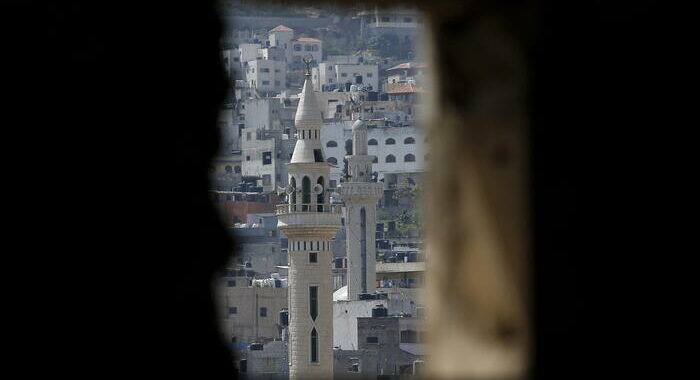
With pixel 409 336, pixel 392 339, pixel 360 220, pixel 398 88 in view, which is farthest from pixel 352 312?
pixel 398 88

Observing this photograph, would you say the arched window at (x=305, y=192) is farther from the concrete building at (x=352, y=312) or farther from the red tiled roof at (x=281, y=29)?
the red tiled roof at (x=281, y=29)

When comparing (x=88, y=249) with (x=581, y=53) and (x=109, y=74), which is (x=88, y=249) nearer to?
(x=109, y=74)

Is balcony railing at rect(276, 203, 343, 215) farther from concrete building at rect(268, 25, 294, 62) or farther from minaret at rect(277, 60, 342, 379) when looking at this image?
concrete building at rect(268, 25, 294, 62)

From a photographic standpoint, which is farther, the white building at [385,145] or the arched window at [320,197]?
the white building at [385,145]

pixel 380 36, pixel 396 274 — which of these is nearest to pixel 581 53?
pixel 396 274

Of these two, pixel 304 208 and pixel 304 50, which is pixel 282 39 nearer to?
pixel 304 50

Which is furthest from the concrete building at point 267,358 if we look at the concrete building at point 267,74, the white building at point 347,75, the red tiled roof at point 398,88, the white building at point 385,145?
the concrete building at point 267,74
